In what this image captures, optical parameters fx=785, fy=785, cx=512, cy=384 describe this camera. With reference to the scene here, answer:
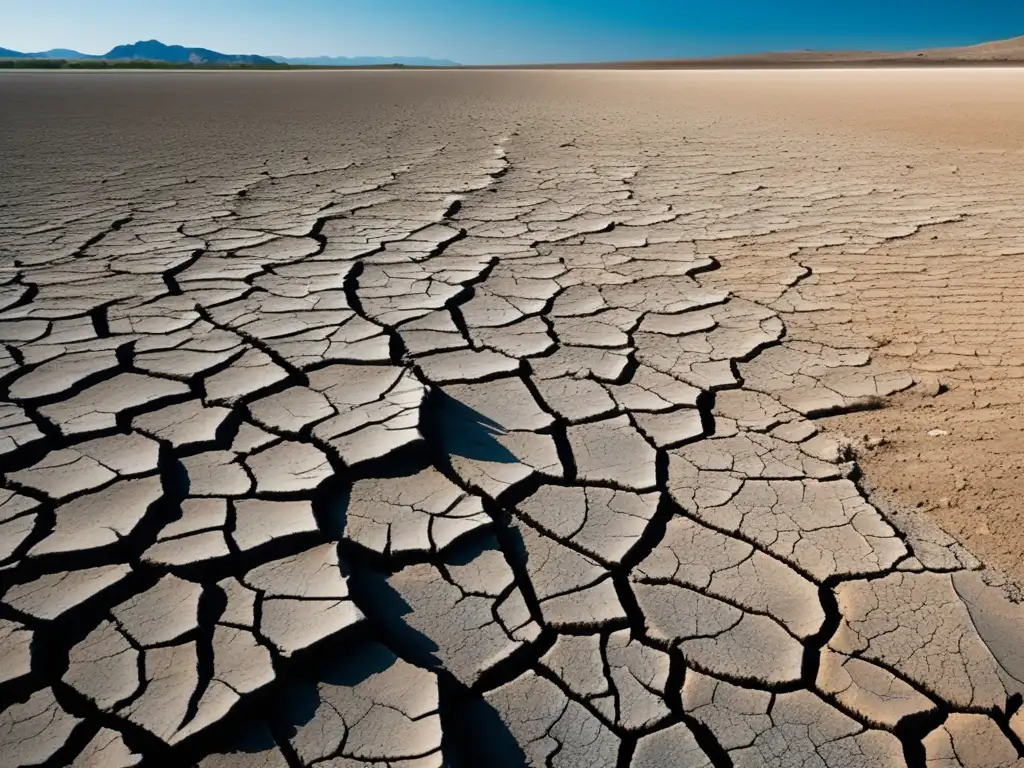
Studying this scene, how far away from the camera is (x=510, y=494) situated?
6.17 ft

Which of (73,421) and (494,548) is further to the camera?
(73,421)

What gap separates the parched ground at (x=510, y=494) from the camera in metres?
1.30

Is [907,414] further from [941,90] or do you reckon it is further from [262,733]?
[941,90]

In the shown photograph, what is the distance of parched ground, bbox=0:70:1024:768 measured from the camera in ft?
4.25

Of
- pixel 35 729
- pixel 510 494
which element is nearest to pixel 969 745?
pixel 510 494

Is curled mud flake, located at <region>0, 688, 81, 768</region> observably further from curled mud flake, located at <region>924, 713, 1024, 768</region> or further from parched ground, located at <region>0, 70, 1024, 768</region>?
curled mud flake, located at <region>924, 713, 1024, 768</region>

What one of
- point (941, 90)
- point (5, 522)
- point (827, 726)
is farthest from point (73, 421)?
point (941, 90)

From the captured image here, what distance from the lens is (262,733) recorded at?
4.12 feet

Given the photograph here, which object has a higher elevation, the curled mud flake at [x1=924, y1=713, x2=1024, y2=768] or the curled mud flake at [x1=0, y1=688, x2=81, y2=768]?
the curled mud flake at [x1=0, y1=688, x2=81, y2=768]

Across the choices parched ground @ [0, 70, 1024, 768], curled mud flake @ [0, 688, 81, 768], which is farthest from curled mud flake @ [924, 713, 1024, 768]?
curled mud flake @ [0, 688, 81, 768]

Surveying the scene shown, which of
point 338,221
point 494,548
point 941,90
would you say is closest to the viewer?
point 494,548

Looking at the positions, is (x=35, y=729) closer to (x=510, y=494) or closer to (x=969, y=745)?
(x=510, y=494)

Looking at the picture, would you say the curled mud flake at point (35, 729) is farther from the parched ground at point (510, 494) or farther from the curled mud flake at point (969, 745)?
the curled mud flake at point (969, 745)

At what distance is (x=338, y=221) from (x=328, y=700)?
3518 mm
